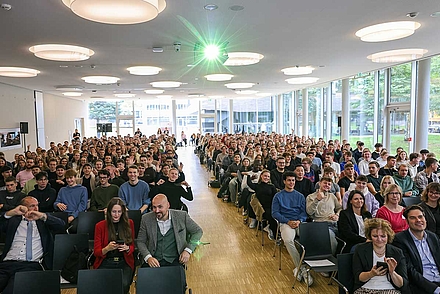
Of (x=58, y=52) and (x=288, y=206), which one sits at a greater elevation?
(x=58, y=52)

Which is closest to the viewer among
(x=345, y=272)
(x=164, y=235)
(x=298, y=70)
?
(x=345, y=272)

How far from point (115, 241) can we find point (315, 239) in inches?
97.1

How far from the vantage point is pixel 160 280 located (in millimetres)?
2926

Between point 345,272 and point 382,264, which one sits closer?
point 382,264

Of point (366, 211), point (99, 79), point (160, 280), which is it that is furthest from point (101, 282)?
point (99, 79)

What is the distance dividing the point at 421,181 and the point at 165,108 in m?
24.7

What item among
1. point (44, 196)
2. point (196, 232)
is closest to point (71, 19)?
point (44, 196)

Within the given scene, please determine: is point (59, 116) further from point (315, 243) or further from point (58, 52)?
point (315, 243)

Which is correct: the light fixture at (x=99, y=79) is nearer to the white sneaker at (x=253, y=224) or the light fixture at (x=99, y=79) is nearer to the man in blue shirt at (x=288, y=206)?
the white sneaker at (x=253, y=224)

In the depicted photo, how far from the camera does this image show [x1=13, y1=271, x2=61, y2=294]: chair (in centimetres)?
285

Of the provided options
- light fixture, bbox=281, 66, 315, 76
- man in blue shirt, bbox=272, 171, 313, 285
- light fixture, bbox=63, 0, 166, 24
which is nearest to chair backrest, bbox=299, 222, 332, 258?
man in blue shirt, bbox=272, 171, 313, 285

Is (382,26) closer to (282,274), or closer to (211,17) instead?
(211,17)

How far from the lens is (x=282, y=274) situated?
Result: 486 cm

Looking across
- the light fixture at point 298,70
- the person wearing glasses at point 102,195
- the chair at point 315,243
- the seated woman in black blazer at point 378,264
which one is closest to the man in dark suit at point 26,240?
the person wearing glasses at point 102,195
